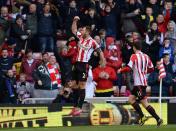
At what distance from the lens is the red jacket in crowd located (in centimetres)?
1970

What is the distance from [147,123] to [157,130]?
3952mm

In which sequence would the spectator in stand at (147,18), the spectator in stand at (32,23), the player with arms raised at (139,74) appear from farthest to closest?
the spectator in stand at (147,18), the spectator in stand at (32,23), the player with arms raised at (139,74)

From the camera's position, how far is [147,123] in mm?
18797

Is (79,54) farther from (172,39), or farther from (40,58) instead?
(172,39)

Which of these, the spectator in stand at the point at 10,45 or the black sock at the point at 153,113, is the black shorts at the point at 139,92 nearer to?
the black sock at the point at 153,113

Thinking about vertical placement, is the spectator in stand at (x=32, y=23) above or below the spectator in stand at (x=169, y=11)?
below

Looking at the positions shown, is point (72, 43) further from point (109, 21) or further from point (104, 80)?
point (104, 80)

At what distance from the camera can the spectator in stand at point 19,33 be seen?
2109 cm

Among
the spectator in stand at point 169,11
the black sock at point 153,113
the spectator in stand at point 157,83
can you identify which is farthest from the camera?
the spectator in stand at point 169,11

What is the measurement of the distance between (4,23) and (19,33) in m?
0.58

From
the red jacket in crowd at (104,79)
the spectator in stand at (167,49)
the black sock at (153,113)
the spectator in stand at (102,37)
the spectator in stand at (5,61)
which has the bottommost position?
the black sock at (153,113)

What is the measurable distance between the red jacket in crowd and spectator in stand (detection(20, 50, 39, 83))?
191 centimetres

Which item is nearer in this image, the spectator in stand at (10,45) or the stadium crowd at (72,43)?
the stadium crowd at (72,43)

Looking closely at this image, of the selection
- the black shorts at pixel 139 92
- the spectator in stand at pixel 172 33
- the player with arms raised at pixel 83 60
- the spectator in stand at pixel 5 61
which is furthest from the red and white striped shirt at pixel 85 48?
the spectator in stand at pixel 172 33
